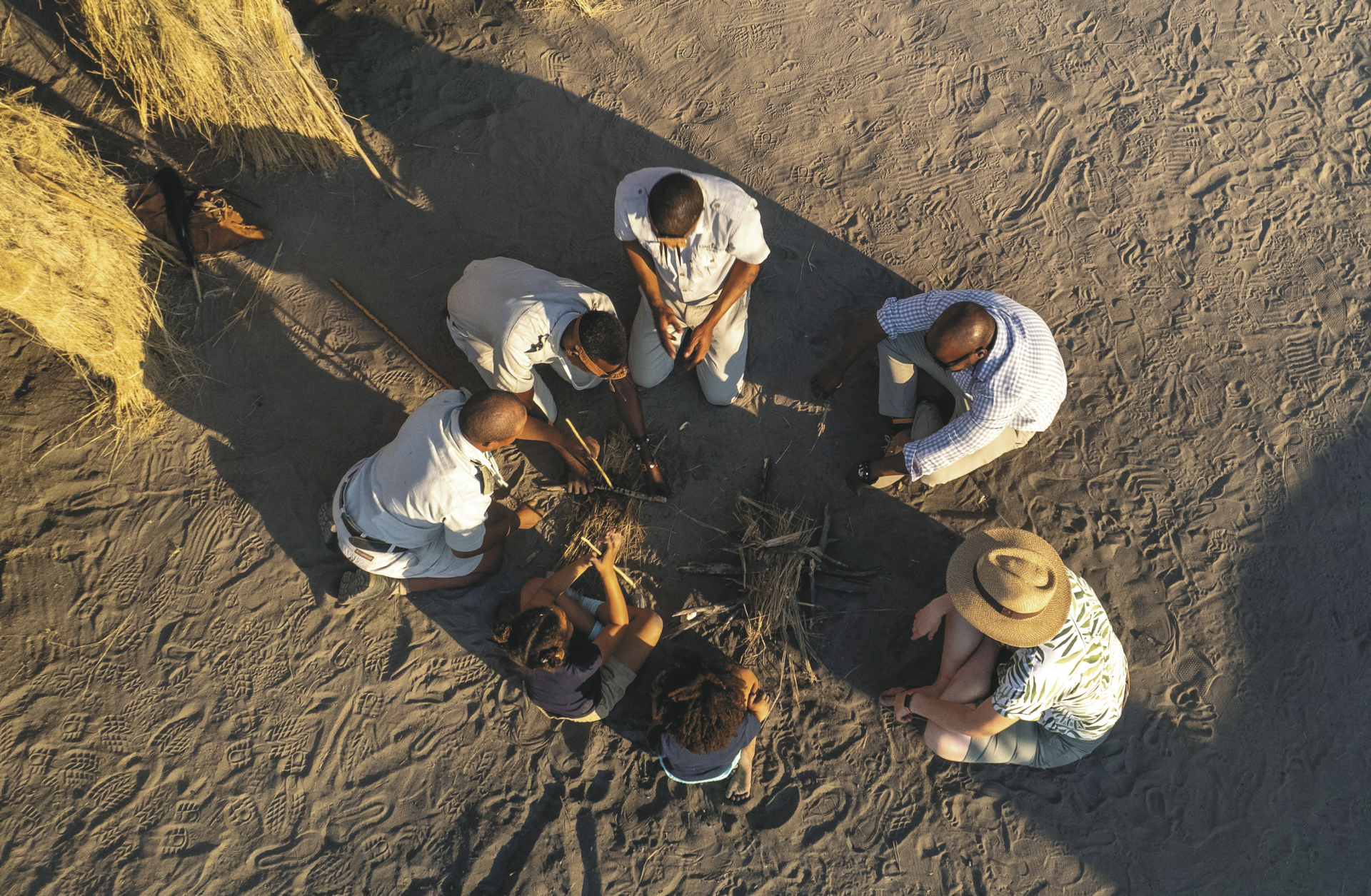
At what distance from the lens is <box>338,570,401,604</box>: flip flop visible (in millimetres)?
4449

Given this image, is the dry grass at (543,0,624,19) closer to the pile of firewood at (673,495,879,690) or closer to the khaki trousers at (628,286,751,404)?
the khaki trousers at (628,286,751,404)

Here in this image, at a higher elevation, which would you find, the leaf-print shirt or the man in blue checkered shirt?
the man in blue checkered shirt

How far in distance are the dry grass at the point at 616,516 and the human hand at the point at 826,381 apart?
140cm

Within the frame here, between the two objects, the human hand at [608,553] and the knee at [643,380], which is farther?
the knee at [643,380]

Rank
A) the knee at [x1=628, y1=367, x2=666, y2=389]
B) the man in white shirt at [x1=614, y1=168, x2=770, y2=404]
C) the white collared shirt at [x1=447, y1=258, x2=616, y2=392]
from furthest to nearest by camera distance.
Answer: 1. the knee at [x1=628, y1=367, x2=666, y2=389]
2. the white collared shirt at [x1=447, y1=258, x2=616, y2=392]
3. the man in white shirt at [x1=614, y1=168, x2=770, y2=404]

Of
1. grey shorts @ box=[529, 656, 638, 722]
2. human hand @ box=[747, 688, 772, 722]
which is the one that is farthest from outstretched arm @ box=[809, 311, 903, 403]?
grey shorts @ box=[529, 656, 638, 722]

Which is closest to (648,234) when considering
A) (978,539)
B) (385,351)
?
(385,351)

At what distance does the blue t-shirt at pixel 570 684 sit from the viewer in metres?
3.88

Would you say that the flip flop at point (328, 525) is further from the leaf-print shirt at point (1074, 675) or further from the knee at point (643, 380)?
the leaf-print shirt at point (1074, 675)

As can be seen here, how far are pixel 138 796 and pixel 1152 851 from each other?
21.6 ft

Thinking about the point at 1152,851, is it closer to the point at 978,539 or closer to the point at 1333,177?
the point at 978,539

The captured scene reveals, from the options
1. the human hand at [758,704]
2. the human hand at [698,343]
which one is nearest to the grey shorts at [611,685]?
the human hand at [758,704]

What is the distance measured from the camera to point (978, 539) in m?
3.98

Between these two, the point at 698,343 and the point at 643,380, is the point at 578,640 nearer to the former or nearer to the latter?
the point at 643,380
